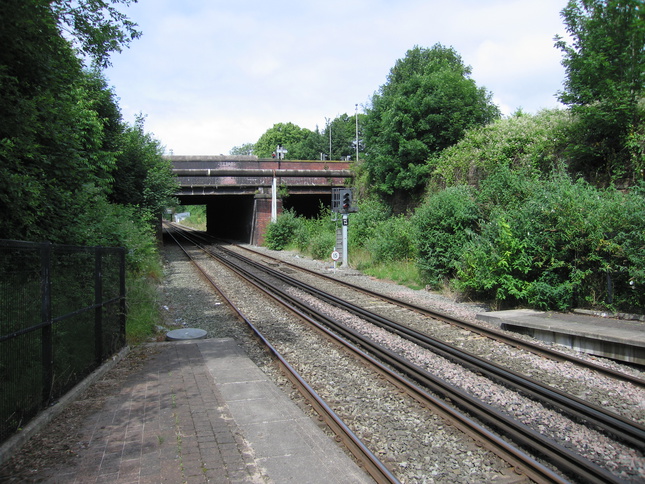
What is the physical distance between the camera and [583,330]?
7.73m

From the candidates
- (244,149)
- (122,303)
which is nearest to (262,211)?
(122,303)

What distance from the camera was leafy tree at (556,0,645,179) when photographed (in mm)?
11203

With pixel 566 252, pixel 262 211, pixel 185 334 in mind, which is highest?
pixel 262 211

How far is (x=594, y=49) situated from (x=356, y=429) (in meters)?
11.6

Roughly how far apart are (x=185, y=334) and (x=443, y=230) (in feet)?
29.5

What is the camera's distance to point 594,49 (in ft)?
38.1

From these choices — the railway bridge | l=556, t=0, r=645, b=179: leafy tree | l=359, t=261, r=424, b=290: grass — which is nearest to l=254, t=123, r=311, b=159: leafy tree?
the railway bridge

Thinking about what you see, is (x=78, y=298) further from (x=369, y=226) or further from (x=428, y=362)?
(x=369, y=226)

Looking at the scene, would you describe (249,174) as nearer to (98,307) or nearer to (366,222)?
(366,222)

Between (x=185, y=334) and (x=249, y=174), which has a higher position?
(x=249, y=174)

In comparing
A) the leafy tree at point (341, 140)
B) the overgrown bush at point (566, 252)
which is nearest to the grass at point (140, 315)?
the overgrown bush at point (566, 252)

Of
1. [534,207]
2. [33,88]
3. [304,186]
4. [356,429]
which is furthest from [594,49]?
[304,186]

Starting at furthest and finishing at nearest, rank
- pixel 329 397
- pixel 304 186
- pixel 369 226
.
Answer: pixel 304 186
pixel 369 226
pixel 329 397

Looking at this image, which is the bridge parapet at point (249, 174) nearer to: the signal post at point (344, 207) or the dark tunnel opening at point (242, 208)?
the dark tunnel opening at point (242, 208)
